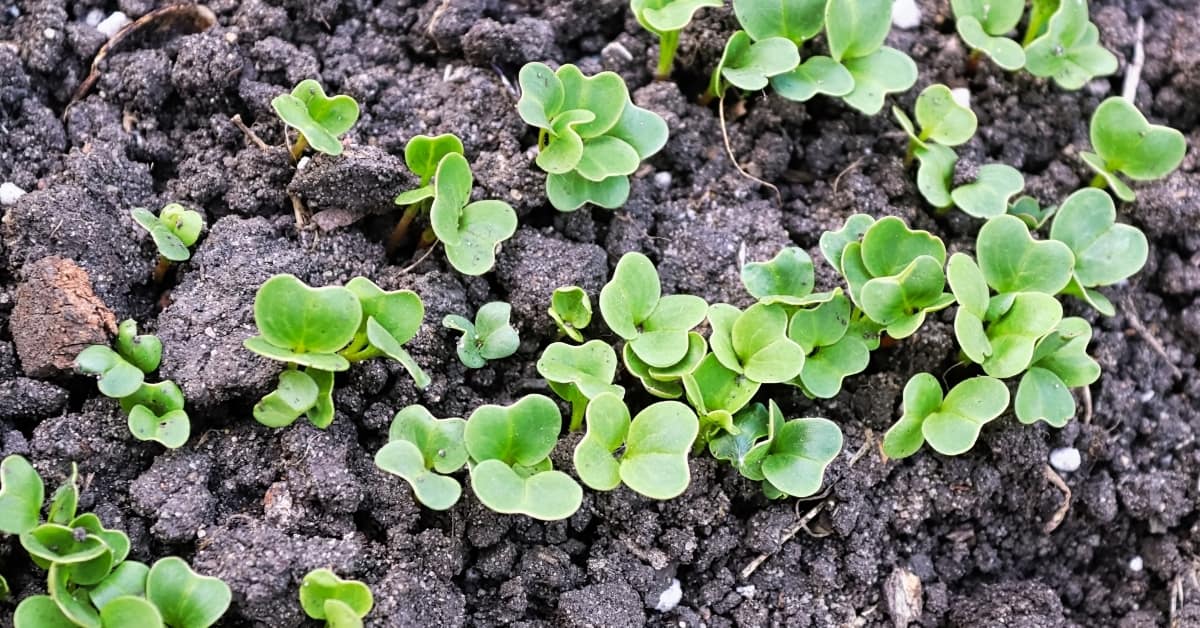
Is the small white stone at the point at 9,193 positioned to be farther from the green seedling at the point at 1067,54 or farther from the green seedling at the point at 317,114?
the green seedling at the point at 1067,54

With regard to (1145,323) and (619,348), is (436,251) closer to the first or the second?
(619,348)

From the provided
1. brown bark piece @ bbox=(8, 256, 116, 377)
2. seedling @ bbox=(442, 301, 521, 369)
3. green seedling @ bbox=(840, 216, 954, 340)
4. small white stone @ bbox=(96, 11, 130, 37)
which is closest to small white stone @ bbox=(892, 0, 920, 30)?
green seedling @ bbox=(840, 216, 954, 340)

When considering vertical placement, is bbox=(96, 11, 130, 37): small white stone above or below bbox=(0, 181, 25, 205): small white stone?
above

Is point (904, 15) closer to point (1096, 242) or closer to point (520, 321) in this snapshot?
point (1096, 242)

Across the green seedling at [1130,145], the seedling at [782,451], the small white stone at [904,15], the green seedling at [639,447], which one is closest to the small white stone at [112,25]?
the green seedling at [639,447]

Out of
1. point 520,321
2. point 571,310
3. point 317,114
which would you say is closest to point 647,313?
point 571,310

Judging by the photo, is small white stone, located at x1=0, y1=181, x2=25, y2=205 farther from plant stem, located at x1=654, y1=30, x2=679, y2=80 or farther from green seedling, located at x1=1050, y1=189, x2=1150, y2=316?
green seedling, located at x1=1050, y1=189, x2=1150, y2=316

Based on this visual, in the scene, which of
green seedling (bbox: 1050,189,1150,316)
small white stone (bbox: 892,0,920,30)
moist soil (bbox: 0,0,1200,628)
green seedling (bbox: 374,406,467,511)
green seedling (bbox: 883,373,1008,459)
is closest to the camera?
green seedling (bbox: 374,406,467,511)
